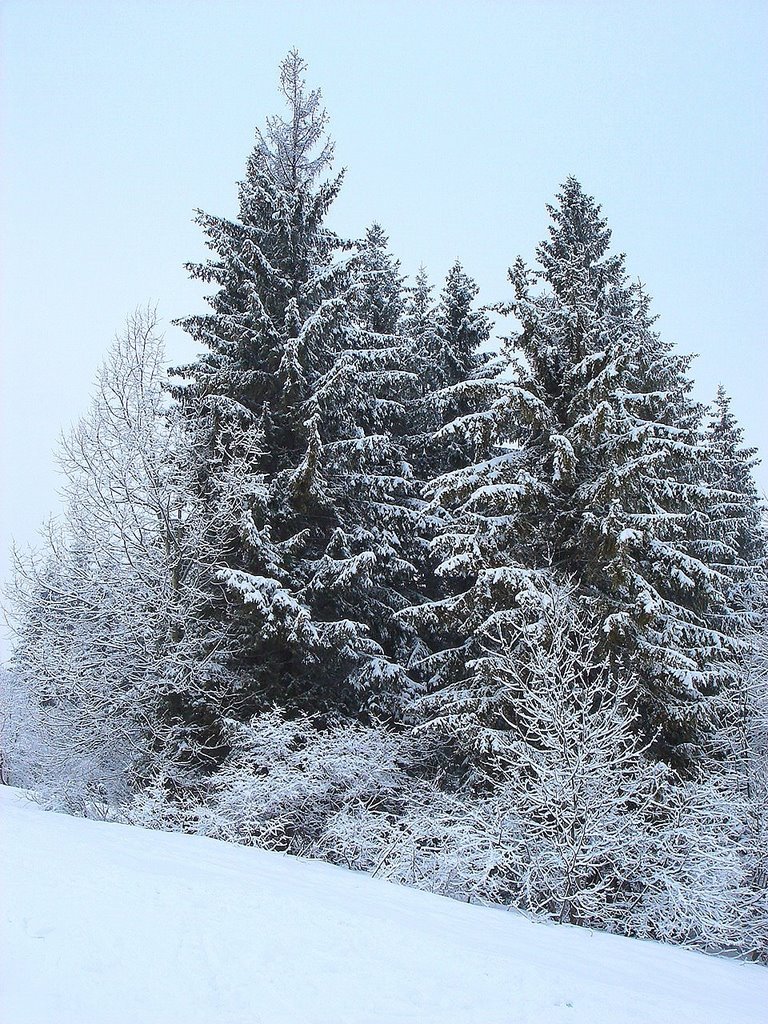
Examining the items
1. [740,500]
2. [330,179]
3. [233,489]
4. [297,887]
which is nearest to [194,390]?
[233,489]

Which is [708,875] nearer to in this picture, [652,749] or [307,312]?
[652,749]

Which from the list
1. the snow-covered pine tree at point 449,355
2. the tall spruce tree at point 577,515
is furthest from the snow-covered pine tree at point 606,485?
the snow-covered pine tree at point 449,355

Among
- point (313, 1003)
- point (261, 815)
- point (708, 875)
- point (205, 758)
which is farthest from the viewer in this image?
point (205, 758)

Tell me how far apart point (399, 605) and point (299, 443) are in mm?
4148

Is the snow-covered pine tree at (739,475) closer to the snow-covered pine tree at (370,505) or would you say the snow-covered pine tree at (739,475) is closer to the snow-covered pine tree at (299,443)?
the snow-covered pine tree at (370,505)

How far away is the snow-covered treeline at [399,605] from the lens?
29.8 ft

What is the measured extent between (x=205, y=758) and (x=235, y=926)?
8658 millimetres

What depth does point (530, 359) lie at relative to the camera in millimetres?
12828

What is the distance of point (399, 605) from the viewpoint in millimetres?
14602

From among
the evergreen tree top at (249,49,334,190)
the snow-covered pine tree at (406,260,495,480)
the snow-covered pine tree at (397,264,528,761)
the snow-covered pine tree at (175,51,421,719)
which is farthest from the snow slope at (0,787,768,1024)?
the evergreen tree top at (249,49,334,190)

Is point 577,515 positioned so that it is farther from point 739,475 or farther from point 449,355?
point 739,475

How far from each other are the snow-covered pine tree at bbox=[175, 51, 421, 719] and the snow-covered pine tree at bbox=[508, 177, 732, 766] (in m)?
3.25

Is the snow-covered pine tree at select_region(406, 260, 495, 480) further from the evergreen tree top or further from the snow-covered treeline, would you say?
the evergreen tree top

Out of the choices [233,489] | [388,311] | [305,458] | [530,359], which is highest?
[388,311]
